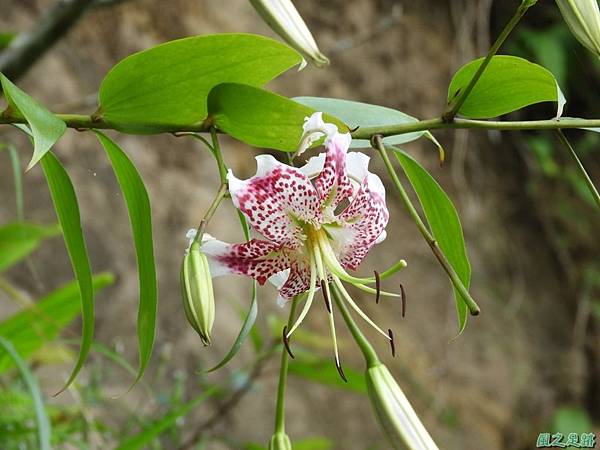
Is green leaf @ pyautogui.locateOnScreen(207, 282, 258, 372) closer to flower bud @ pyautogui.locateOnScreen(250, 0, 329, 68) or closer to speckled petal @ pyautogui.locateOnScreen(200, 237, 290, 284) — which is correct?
speckled petal @ pyautogui.locateOnScreen(200, 237, 290, 284)

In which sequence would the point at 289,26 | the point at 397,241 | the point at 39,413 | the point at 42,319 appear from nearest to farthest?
1. the point at 289,26
2. the point at 39,413
3. the point at 42,319
4. the point at 397,241

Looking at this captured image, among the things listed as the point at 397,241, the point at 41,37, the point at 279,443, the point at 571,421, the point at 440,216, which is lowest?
the point at 571,421

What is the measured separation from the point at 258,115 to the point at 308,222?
6 cm

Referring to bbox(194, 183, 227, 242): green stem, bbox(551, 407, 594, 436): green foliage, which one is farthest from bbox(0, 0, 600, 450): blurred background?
bbox(194, 183, 227, 242): green stem

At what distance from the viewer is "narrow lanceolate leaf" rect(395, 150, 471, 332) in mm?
498

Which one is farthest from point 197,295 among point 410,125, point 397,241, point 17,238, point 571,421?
point 571,421

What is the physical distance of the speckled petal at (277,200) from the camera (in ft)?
1.41

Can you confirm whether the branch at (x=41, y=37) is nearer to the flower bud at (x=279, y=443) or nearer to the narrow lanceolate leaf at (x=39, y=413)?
the narrow lanceolate leaf at (x=39, y=413)

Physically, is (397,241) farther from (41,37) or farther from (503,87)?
(503,87)

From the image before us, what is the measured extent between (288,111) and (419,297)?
146 centimetres

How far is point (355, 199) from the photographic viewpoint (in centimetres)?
47

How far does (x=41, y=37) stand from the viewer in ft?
2.53

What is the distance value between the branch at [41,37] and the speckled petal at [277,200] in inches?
15.2

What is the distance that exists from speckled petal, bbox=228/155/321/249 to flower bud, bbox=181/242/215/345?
0.05 metres
